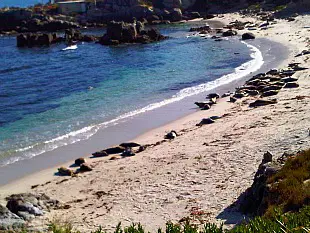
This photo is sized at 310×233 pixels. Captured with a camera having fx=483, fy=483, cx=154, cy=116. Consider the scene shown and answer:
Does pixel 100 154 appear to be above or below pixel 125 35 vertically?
below

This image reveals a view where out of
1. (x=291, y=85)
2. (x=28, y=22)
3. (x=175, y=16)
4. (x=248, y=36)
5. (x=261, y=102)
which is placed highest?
(x=28, y=22)

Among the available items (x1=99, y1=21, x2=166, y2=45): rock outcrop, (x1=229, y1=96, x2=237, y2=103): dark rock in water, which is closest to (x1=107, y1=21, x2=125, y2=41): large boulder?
(x1=99, y1=21, x2=166, y2=45): rock outcrop

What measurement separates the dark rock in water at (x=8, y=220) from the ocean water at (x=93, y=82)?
634cm

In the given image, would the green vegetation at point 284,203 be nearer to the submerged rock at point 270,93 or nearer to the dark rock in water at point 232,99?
the submerged rock at point 270,93

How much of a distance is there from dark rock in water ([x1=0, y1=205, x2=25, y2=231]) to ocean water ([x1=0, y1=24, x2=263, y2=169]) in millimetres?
6340

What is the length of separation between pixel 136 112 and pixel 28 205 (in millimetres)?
12920

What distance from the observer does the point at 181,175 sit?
1650 cm

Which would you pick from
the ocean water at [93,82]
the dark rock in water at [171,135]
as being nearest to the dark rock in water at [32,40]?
the ocean water at [93,82]

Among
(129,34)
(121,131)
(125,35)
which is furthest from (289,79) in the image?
(125,35)

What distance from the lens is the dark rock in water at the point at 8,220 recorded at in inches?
518

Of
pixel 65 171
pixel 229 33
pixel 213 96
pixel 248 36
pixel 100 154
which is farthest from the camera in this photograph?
pixel 229 33

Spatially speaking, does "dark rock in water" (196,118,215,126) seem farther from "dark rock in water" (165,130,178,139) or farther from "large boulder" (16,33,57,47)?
"large boulder" (16,33,57,47)

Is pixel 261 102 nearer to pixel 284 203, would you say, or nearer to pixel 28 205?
pixel 28 205

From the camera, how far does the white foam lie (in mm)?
21172
